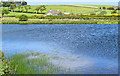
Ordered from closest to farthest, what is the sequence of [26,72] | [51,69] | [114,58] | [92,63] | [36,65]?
1. [26,72]
2. [51,69]
3. [36,65]
4. [92,63]
5. [114,58]

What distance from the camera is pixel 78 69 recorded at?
1789 cm

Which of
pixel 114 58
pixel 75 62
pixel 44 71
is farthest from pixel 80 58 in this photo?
pixel 44 71

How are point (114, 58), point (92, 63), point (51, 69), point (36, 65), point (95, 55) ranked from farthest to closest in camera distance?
point (95, 55) → point (114, 58) → point (92, 63) → point (36, 65) → point (51, 69)

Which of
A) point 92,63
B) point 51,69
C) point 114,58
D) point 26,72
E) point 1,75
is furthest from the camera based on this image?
point 114,58

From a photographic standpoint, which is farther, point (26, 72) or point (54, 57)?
point (54, 57)

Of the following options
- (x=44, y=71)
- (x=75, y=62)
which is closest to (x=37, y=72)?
(x=44, y=71)

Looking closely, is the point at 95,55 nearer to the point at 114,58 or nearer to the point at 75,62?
the point at 114,58

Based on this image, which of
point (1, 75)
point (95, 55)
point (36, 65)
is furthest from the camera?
point (95, 55)

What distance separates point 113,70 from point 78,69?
327 cm

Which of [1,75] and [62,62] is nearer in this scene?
[1,75]

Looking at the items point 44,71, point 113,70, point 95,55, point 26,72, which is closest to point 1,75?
point 26,72

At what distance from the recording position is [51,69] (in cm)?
1730

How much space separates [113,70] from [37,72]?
23.3 feet

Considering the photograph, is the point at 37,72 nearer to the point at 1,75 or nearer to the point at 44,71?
the point at 44,71
